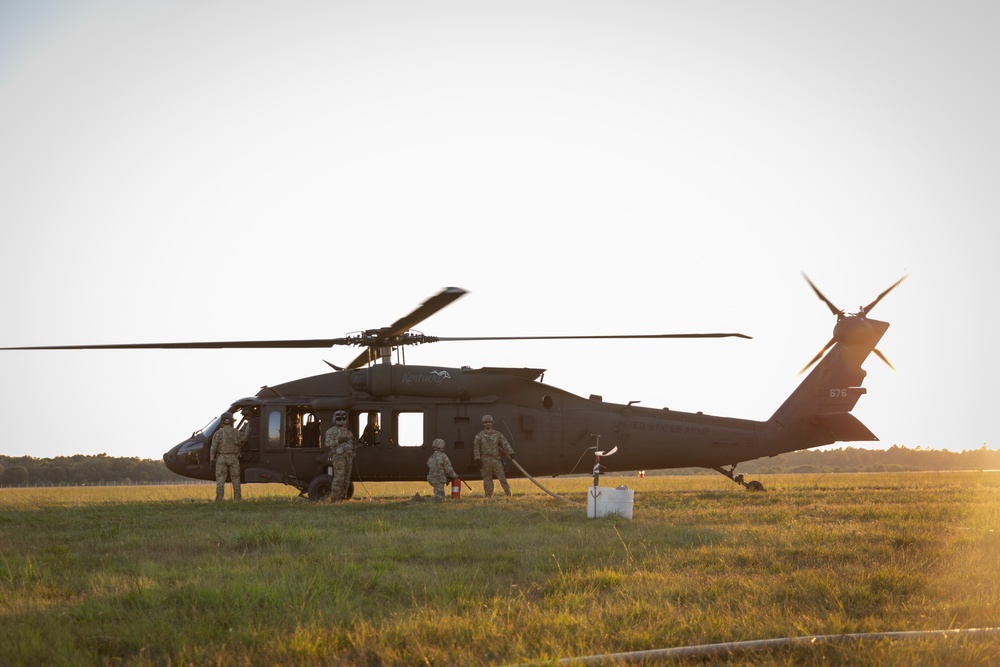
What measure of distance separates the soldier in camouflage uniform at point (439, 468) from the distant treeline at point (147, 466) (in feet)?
131

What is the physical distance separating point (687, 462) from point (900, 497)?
5275 mm

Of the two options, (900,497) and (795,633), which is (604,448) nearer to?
(900,497)

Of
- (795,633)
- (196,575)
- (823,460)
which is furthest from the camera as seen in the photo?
(823,460)

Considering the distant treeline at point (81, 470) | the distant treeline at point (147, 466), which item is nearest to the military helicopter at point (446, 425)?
the distant treeline at point (147, 466)

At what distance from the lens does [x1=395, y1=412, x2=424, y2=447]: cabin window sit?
21953mm

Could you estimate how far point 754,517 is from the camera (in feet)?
47.5

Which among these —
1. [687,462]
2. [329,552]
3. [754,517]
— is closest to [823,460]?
[687,462]

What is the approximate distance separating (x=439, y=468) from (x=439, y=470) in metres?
0.05

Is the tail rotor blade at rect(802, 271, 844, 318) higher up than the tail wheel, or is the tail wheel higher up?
the tail rotor blade at rect(802, 271, 844, 318)

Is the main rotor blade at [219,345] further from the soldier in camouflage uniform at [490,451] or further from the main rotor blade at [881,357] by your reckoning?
the main rotor blade at [881,357]

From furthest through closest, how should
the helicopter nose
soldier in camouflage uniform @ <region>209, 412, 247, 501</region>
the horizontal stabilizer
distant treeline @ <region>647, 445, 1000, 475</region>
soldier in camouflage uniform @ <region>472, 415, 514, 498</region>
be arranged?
distant treeline @ <region>647, 445, 1000, 475</region>, the horizontal stabilizer, the helicopter nose, soldier in camouflage uniform @ <region>209, 412, 247, 501</region>, soldier in camouflage uniform @ <region>472, 415, 514, 498</region>

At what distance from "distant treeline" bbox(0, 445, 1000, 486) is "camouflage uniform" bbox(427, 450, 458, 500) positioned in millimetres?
39817

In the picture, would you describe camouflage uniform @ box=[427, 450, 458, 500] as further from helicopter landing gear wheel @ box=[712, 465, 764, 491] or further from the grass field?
helicopter landing gear wheel @ box=[712, 465, 764, 491]

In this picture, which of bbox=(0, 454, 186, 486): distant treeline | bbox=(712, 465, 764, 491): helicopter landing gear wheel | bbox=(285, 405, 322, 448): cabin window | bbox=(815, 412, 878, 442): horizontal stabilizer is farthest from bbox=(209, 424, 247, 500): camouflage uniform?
bbox=(0, 454, 186, 486): distant treeline
